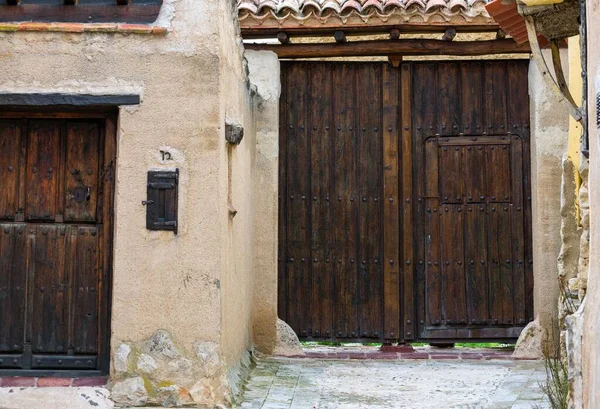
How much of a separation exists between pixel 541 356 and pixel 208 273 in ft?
12.3

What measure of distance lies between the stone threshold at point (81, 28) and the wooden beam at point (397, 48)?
8.40 feet

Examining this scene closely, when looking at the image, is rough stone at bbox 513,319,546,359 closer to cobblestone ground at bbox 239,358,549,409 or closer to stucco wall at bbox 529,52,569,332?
stucco wall at bbox 529,52,569,332

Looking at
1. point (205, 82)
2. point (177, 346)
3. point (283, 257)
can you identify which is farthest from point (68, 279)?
point (283, 257)

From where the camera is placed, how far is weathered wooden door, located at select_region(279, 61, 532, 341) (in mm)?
8578

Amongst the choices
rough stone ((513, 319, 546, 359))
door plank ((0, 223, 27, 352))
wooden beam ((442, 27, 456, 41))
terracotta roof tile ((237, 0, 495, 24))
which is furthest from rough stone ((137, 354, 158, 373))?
wooden beam ((442, 27, 456, 41))

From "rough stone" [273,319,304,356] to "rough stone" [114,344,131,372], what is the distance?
2681 millimetres

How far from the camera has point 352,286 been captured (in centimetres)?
868

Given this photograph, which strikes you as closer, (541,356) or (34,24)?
(34,24)

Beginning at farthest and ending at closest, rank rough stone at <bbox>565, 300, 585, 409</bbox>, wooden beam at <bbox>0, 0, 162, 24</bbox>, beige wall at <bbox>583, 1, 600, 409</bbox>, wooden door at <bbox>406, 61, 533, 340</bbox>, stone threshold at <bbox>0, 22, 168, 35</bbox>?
1. wooden door at <bbox>406, 61, 533, 340</bbox>
2. wooden beam at <bbox>0, 0, 162, 24</bbox>
3. stone threshold at <bbox>0, 22, 168, 35</bbox>
4. rough stone at <bbox>565, 300, 585, 409</bbox>
5. beige wall at <bbox>583, 1, 600, 409</bbox>

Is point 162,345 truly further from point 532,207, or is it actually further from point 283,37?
point 532,207

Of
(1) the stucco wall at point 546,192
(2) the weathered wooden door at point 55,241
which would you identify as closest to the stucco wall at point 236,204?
(2) the weathered wooden door at point 55,241

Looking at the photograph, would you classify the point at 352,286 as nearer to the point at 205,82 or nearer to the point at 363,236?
the point at 363,236

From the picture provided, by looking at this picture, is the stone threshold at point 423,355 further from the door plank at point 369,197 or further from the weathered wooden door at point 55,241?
the weathered wooden door at point 55,241

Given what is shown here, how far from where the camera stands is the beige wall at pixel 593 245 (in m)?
4.41
